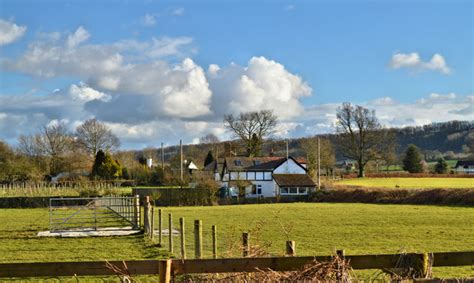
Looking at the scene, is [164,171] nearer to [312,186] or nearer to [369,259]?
[312,186]

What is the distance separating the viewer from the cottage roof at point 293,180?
65.1 m

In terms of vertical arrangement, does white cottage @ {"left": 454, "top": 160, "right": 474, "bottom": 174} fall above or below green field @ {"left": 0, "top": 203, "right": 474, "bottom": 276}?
above

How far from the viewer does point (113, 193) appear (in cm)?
5459

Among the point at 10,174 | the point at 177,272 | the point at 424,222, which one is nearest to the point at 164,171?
the point at 10,174

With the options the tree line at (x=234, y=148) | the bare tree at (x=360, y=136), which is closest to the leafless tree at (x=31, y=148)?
the tree line at (x=234, y=148)

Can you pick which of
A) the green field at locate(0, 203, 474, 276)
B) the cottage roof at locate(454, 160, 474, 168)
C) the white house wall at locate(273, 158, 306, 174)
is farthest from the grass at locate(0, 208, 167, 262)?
the cottage roof at locate(454, 160, 474, 168)

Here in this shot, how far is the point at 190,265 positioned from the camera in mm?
5211

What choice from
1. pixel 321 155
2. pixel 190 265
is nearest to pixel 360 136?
pixel 321 155

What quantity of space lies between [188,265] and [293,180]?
204 ft

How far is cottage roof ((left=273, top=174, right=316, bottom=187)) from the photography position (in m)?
65.1

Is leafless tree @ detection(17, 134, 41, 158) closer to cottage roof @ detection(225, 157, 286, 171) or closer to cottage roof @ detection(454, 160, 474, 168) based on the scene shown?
cottage roof @ detection(225, 157, 286, 171)

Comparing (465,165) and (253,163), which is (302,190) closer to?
(253,163)

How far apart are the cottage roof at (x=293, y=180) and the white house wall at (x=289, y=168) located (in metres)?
1.71

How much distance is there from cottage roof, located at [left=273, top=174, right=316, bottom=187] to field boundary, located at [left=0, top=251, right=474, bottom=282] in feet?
195
